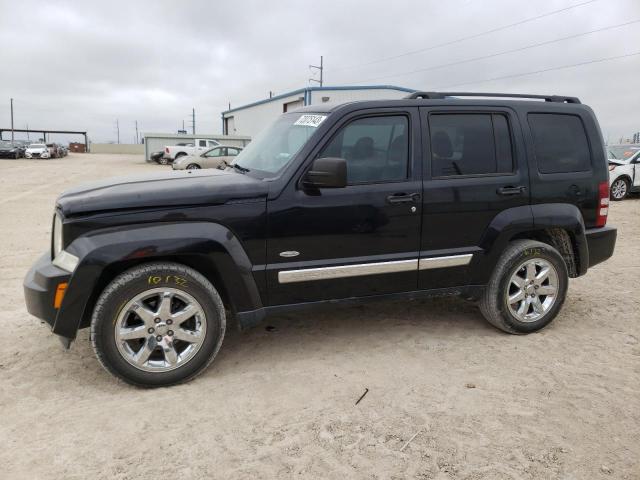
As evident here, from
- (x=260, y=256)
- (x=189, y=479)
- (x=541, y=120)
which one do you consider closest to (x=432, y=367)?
(x=260, y=256)

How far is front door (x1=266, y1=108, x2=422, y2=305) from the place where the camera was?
3534 millimetres

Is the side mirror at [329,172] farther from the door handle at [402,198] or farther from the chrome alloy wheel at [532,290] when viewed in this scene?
the chrome alloy wheel at [532,290]

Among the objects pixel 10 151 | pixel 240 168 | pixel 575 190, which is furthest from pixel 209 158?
pixel 575 190

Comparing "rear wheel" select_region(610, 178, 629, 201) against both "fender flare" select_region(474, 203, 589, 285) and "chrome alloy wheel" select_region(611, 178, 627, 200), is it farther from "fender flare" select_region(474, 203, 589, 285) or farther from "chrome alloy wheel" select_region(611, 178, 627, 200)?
"fender flare" select_region(474, 203, 589, 285)

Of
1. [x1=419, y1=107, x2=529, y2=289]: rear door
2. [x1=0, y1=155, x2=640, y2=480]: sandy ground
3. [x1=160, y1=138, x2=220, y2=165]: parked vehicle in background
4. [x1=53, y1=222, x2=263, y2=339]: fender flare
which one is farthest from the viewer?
[x1=160, y1=138, x2=220, y2=165]: parked vehicle in background

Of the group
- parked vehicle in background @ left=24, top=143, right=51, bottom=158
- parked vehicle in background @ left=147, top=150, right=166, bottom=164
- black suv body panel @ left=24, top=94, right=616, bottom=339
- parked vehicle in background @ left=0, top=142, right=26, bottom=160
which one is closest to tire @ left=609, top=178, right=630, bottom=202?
black suv body panel @ left=24, top=94, right=616, bottom=339

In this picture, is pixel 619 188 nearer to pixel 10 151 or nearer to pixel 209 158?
pixel 209 158

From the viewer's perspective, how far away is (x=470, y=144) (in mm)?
4062

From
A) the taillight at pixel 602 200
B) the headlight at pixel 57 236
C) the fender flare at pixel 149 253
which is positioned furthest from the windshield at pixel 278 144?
the taillight at pixel 602 200

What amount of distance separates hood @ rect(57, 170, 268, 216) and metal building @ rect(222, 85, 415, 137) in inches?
647

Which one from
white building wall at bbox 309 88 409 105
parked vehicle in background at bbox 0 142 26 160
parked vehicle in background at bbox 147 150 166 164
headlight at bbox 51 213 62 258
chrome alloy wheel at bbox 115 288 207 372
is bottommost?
chrome alloy wheel at bbox 115 288 207 372

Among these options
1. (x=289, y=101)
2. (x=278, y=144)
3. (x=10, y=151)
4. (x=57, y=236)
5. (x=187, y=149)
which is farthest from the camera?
(x=10, y=151)

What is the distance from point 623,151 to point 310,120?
47.6 feet

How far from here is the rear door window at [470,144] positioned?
12.9 ft
